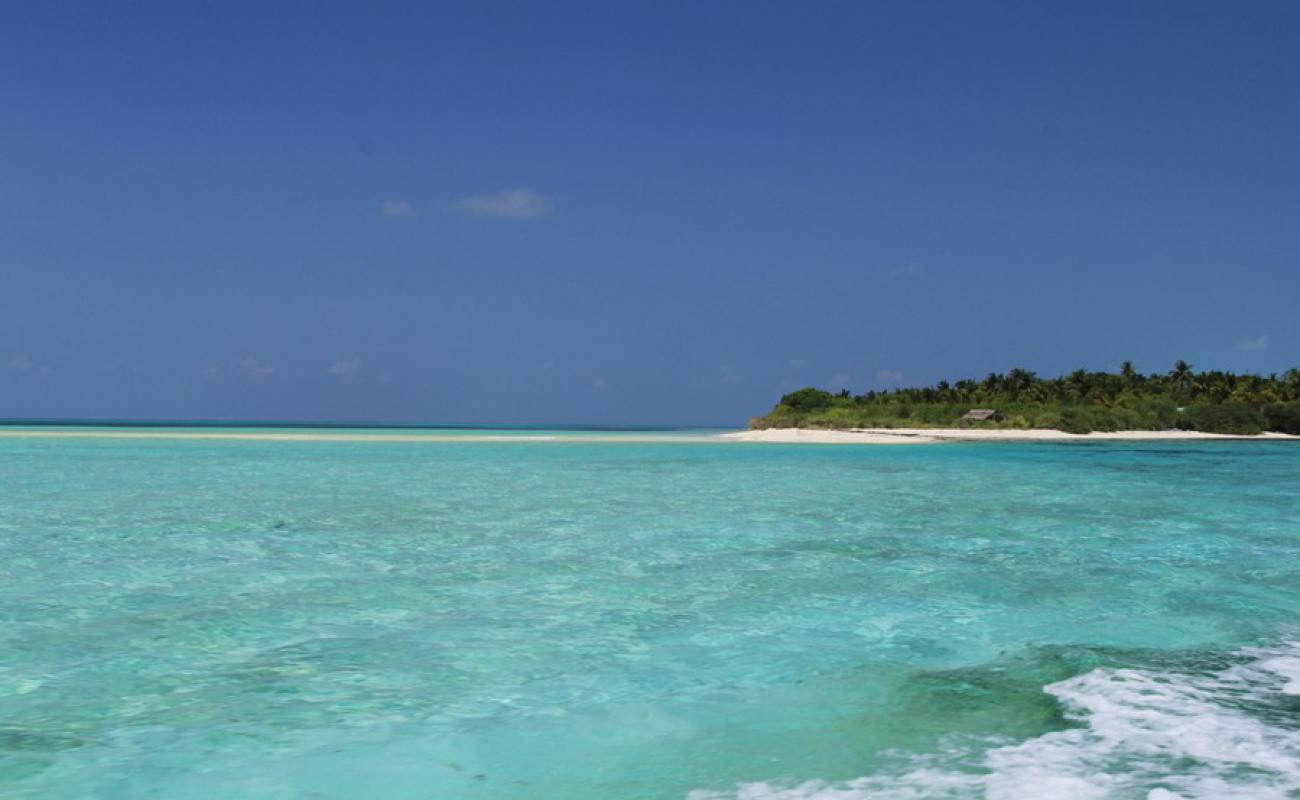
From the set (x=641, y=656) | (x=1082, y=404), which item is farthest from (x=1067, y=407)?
(x=641, y=656)

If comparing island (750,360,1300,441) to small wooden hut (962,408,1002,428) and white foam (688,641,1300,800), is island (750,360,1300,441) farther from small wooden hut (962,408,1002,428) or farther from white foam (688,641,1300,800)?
white foam (688,641,1300,800)

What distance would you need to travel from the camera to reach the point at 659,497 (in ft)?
66.9

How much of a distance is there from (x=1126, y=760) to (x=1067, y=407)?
8655 centimetres

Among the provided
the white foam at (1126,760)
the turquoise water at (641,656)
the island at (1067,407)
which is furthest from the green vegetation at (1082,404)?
the white foam at (1126,760)

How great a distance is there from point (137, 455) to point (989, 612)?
38.6 m

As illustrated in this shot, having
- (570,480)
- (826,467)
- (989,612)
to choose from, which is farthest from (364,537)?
(826,467)

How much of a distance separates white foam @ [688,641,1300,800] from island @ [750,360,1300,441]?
67723mm

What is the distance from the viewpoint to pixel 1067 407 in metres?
83.6

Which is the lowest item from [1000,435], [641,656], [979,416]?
[641,656]

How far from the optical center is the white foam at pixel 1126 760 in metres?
4.26

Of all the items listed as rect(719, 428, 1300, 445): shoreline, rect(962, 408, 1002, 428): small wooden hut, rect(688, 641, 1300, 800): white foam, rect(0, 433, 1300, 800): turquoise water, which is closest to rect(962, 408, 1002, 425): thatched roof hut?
rect(962, 408, 1002, 428): small wooden hut

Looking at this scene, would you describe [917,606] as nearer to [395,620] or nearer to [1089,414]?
[395,620]

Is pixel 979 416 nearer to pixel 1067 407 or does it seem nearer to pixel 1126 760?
pixel 1067 407

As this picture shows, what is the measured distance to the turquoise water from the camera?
4.60m
